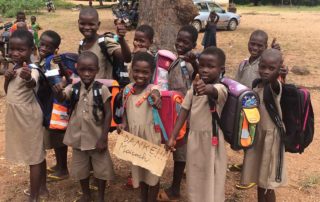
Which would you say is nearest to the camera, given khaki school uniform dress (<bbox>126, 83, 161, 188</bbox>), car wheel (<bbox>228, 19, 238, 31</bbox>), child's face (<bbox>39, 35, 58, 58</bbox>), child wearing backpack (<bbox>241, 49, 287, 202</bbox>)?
child wearing backpack (<bbox>241, 49, 287, 202</bbox>)

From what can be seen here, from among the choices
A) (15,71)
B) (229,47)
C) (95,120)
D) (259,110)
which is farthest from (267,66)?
(229,47)

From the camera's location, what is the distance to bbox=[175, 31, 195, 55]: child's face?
131 inches

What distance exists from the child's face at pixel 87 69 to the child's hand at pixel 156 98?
1.71 ft

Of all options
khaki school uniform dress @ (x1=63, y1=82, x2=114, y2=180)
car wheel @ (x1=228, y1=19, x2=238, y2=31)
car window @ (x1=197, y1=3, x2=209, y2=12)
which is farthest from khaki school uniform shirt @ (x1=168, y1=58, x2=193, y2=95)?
car wheel @ (x1=228, y1=19, x2=238, y2=31)

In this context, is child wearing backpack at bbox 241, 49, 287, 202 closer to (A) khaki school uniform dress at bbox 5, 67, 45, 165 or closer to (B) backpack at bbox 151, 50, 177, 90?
(B) backpack at bbox 151, 50, 177, 90

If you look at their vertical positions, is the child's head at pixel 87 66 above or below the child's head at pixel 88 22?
below

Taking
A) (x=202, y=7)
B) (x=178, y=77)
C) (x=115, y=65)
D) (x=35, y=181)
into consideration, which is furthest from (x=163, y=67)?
(x=202, y=7)

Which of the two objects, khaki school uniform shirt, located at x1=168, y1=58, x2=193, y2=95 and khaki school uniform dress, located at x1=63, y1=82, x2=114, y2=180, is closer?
khaki school uniform dress, located at x1=63, y1=82, x2=114, y2=180

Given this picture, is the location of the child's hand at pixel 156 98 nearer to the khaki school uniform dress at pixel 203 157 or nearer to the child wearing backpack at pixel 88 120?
the khaki school uniform dress at pixel 203 157

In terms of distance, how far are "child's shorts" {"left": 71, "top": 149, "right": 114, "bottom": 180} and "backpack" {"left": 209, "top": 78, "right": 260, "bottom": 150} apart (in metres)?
1.01

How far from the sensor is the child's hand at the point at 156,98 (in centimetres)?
294

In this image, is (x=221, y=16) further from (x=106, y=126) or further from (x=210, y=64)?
(x=210, y=64)

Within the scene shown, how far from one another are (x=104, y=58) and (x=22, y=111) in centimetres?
81

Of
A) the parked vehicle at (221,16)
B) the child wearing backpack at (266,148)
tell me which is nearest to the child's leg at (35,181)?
the child wearing backpack at (266,148)
